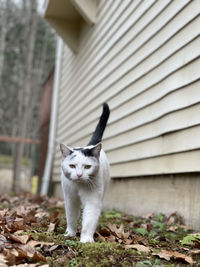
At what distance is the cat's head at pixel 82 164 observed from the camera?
2695mm

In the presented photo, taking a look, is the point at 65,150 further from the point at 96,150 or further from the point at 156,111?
the point at 156,111

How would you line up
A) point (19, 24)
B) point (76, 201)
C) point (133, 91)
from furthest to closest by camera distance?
point (19, 24), point (133, 91), point (76, 201)

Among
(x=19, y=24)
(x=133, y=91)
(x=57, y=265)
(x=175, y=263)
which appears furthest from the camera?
(x=19, y=24)

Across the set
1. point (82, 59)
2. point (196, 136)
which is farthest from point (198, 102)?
point (82, 59)

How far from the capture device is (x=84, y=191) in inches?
→ 111

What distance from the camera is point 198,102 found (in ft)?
11.8

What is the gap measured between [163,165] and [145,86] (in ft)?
4.19

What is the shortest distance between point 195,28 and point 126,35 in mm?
2292

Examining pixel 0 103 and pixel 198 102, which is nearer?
pixel 198 102

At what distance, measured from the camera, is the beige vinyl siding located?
3816mm

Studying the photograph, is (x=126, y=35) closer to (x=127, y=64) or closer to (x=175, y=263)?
(x=127, y=64)

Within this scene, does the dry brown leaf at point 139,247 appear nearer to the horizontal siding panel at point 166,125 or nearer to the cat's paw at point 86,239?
the cat's paw at point 86,239

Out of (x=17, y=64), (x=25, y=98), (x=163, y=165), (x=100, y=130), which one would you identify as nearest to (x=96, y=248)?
(x=100, y=130)

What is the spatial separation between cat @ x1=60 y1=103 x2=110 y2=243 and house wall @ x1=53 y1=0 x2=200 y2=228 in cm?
122
